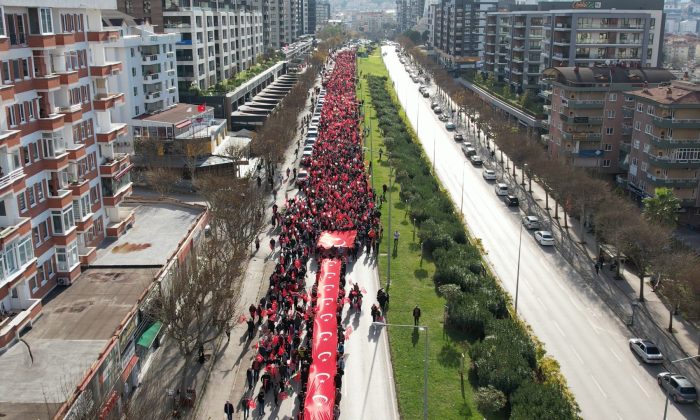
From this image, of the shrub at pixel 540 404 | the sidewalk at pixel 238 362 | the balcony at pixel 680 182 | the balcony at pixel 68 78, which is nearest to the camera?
the shrub at pixel 540 404

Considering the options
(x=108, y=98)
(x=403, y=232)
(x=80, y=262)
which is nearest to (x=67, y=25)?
(x=108, y=98)

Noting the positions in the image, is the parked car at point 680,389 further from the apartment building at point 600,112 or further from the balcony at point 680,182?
the apartment building at point 600,112

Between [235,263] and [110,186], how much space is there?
1373cm

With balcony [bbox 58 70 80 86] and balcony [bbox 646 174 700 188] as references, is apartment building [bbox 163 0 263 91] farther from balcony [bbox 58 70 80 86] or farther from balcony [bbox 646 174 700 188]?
balcony [bbox 646 174 700 188]

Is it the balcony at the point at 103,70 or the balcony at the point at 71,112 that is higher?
the balcony at the point at 103,70

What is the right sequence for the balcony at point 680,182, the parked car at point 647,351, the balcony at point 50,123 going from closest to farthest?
1. the balcony at point 50,123
2. the parked car at point 647,351
3. the balcony at point 680,182

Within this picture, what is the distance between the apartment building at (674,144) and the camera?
62.8 m

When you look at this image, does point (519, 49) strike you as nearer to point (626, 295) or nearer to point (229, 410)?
point (626, 295)

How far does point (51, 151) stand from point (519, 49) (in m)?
107

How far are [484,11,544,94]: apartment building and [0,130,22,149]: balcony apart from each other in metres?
102

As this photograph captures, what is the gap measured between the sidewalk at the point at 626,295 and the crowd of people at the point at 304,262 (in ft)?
56.3

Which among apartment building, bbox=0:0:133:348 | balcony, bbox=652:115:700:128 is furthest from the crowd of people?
balcony, bbox=652:115:700:128

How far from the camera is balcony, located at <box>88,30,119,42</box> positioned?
45188 mm

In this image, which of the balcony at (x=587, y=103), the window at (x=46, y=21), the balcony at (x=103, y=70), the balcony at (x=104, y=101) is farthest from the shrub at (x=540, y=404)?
the balcony at (x=587, y=103)
